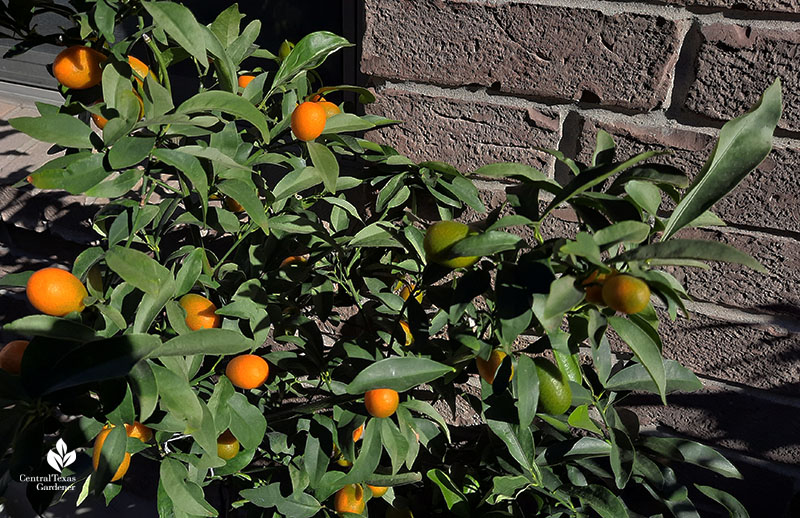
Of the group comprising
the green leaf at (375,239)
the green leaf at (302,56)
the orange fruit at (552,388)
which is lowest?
the orange fruit at (552,388)

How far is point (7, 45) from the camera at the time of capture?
1.47 m

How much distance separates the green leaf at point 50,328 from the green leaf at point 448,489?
47cm

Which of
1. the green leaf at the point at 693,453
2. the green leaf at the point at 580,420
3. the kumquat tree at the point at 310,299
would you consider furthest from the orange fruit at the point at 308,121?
the green leaf at the point at 693,453

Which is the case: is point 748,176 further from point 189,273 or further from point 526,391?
point 189,273

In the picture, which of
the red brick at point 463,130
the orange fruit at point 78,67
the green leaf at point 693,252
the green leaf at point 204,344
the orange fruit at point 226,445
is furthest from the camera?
the red brick at point 463,130

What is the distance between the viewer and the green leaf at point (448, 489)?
0.81m

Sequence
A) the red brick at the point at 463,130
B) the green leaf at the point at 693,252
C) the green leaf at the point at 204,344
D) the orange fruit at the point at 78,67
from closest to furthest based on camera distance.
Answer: the green leaf at the point at 693,252 < the green leaf at the point at 204,344 < the orange fruit at the point at 78,67 < the red brick at the point at 463,130

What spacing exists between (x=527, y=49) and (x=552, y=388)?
0.47 metres

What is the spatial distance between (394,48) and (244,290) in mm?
412

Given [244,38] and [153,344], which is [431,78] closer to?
[244,38]

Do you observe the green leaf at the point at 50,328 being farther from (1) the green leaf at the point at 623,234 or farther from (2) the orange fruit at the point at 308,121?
(1) the green leaf at the point at 623,234

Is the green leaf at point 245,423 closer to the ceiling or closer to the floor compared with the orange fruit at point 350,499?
closer to the ceiling

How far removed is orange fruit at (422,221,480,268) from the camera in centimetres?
54
